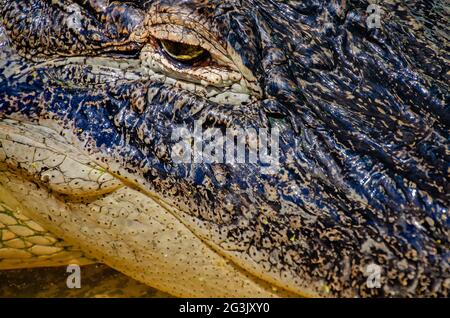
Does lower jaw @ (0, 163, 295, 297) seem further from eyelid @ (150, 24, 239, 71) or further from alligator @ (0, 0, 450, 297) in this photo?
eyelid @ (150, 24, 239, 71)

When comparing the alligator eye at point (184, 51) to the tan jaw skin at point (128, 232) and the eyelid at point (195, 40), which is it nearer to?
the eyelid at point (195, 40)

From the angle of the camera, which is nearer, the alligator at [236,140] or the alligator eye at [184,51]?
the alligator at [236,140]

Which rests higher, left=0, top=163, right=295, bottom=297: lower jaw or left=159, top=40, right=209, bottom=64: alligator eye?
left=159, top=40, right=209, bottom=64: alligator eye

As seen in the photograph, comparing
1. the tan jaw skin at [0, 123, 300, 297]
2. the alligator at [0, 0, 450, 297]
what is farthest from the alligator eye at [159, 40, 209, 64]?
the tan jaw skin at [0, 123, 300, 297]

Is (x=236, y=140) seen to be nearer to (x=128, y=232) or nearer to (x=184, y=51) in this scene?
(x=184, y=51)

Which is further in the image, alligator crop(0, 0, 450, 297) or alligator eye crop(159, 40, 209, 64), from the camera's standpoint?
alligator eye crop(159, 40, 209, 64)

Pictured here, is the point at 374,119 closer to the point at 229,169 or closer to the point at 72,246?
the point at 229,169

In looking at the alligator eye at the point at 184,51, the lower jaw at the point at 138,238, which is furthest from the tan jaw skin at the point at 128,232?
the alligator eye at the point at 184,51
